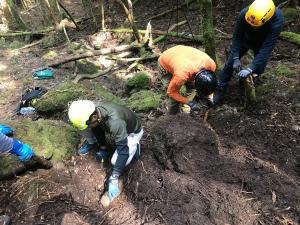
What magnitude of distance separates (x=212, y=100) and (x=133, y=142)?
1.97 m

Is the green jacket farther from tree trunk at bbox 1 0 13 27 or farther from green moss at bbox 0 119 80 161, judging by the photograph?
tree trunk at bbox 1 0 13 27

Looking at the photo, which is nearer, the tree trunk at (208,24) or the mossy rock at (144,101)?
the tree trunk at (208,24)

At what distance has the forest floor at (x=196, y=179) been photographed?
368 cm

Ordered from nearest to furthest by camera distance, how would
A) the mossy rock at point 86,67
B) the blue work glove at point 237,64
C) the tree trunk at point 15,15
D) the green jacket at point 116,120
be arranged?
the green jacket at point 116,120, the blue work glove at point 237,64, the mossy rock at point 86,67, the tree trunk at point 15,15

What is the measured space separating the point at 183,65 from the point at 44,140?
2489 millimetres

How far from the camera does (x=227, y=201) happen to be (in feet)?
12.2

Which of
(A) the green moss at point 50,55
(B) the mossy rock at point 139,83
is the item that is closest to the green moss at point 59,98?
(B) the mossy rock at point 139,83

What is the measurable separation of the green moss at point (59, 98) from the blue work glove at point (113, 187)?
2.59 m

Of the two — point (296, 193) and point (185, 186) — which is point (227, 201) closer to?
point (185, 186)

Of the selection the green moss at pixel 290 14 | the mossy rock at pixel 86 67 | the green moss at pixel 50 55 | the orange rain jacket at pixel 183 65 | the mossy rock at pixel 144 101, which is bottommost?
the green moss at pixel 50 55

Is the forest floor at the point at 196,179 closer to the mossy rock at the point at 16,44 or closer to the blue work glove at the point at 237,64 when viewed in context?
the blue work glove at the point at 237,64

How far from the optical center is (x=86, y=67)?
898cm

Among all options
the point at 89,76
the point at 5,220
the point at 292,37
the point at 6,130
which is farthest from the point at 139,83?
the point at 5,220

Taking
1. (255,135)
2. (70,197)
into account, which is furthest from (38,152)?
(255,135)
